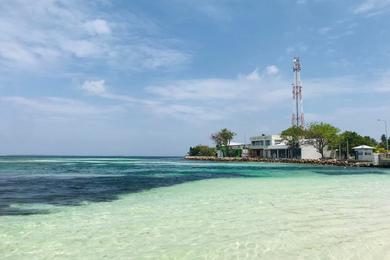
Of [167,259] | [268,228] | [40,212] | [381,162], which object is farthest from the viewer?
[381,162]

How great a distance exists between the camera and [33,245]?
9125 mm

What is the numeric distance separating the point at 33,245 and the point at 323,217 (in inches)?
322

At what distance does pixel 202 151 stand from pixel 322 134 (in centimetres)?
6994

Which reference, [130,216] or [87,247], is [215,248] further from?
[130,216]

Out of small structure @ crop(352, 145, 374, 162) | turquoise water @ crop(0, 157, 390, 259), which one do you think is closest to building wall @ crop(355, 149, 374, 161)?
small structure @ crop(352, 145, 374, 162)

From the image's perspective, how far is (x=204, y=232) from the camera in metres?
10.4

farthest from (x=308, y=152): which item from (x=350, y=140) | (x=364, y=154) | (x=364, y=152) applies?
(x=364, y=154)

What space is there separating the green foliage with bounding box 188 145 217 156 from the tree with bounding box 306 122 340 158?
55.9 m

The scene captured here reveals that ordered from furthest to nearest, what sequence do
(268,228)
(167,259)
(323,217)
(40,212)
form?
(40,212) → (323,217) → (268,228) → (167,259)

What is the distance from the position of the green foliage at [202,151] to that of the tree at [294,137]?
149 ft

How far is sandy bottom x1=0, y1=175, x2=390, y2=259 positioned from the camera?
834 centimetres

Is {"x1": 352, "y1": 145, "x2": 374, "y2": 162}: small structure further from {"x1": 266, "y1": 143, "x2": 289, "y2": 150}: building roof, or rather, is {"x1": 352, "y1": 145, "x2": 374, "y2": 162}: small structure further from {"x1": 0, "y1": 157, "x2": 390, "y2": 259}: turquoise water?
{"x1": 0, "y1": 157, "x2": 390, "y2": 259}: turquoise water

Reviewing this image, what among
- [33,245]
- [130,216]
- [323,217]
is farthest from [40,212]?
[323,217]

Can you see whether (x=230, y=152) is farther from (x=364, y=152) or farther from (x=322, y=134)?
(x=364, y=152)
